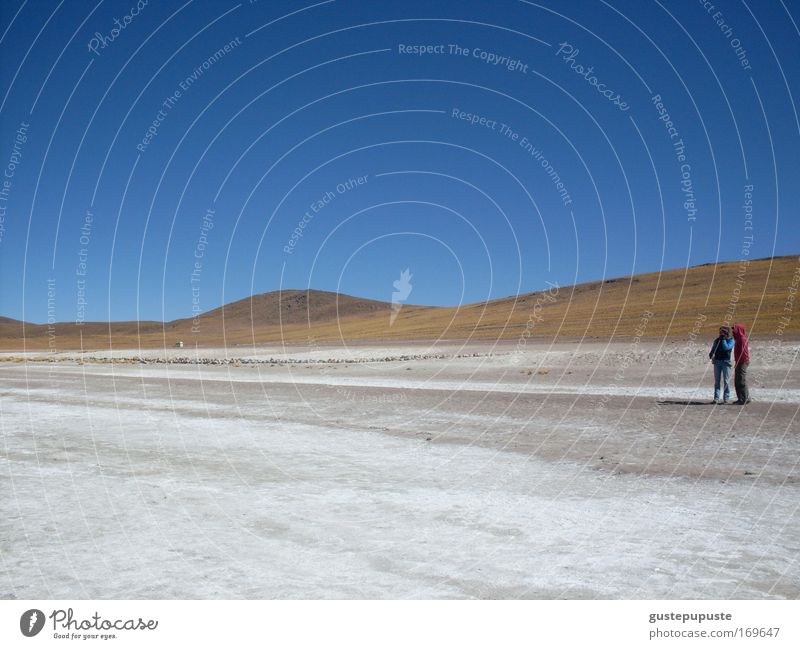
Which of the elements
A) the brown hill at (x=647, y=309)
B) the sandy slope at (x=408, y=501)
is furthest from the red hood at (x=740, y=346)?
the brown hill at (x=647, y=309)

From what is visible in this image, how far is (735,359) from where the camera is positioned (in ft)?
62.6

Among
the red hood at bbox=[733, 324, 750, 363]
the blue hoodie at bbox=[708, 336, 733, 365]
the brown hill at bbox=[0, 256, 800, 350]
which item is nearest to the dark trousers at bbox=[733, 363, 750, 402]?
the red hood at bbox=[733, 324, 750, 363]

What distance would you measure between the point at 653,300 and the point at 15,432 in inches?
3266

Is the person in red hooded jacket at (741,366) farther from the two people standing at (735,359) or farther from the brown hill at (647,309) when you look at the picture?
the brown hill at (647,309)

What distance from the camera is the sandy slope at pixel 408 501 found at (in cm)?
598

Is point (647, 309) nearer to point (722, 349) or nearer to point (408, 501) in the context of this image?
point (722, 349)

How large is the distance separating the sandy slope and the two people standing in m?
0.69

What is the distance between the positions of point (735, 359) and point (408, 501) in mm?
13440

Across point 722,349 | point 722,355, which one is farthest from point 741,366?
point 722,349

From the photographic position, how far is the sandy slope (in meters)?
5.98

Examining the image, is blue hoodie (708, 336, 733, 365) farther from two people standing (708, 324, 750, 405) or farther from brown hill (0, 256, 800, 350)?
brown hill (0, 256, 800, 350)

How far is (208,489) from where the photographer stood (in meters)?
9.80

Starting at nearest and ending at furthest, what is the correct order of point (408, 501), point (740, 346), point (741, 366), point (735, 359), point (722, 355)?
point (408, 501), point (735, 359), point (741, 366), point (740, 346), point (722, 355)
